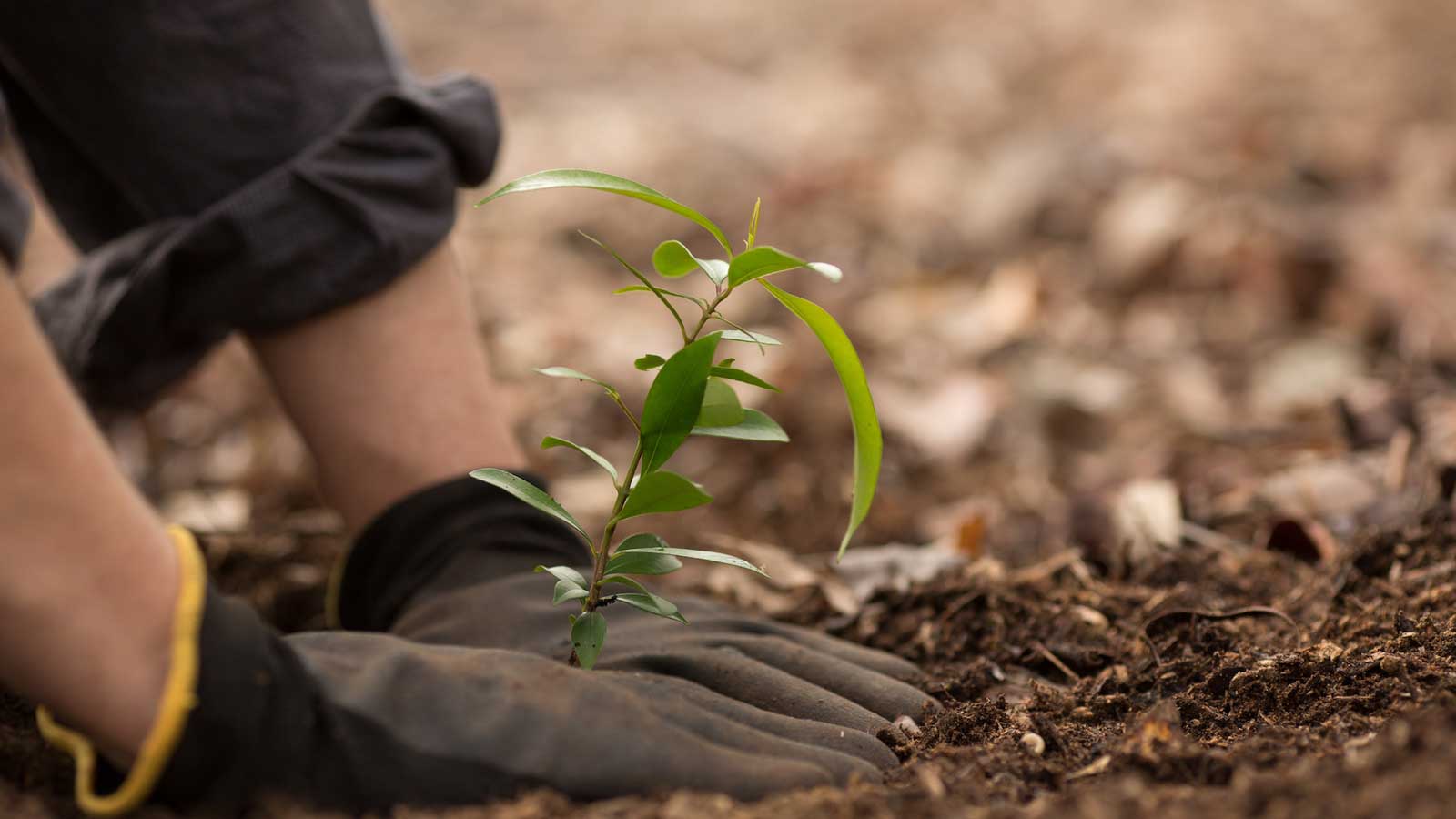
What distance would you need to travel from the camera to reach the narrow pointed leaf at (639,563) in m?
0.76

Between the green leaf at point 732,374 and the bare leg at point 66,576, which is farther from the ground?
the green leaf at point 732,374

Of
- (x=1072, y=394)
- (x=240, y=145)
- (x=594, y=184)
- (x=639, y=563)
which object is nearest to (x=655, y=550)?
(x=639, y=563)

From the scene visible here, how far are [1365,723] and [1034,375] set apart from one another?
1160 mm

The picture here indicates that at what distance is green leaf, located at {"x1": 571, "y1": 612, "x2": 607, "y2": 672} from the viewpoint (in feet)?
2.47

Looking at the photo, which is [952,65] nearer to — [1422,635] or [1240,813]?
[1422,635]

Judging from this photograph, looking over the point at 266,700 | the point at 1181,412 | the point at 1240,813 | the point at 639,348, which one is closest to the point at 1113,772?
the point at 1240,813

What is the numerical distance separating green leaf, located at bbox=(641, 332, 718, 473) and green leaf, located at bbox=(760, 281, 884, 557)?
6 centimetres

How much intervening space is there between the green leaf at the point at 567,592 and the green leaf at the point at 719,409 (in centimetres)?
13

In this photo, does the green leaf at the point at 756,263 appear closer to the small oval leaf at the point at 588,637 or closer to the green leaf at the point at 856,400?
the green leaf at the point at 856,400

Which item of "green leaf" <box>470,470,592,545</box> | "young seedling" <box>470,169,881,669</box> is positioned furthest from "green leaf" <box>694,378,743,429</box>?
"green leaf" <box>470,470,592,545</box>

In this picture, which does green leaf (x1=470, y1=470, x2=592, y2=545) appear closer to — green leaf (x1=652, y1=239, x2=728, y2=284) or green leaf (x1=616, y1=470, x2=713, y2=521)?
green leaf (x1=616, y1=470, x2=713, y2=521)

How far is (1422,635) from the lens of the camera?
2.71 feet

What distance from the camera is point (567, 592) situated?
2.47 ft

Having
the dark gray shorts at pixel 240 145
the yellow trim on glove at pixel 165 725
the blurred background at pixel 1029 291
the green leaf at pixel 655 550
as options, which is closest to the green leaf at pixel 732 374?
the green leaf at pixel 655 550
